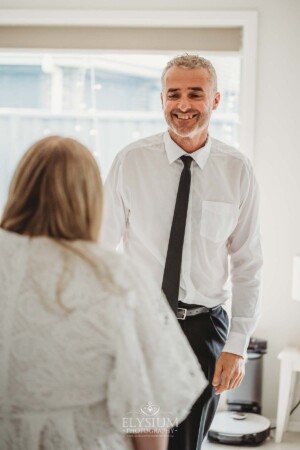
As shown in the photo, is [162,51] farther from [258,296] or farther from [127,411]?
[127,411]

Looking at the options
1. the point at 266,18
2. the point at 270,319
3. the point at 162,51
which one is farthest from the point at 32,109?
the point at 270,319

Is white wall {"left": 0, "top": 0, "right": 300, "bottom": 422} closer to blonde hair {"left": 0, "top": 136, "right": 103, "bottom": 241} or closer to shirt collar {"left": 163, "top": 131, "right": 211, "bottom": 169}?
shirt collar {"left": 163, "top": 131, "right": 211, "bottom": 169}

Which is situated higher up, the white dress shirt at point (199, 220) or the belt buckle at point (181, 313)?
the white dress shirt at point (199, 220)

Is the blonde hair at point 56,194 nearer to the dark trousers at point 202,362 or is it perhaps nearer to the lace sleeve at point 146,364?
the lace sleeve at point 146,364

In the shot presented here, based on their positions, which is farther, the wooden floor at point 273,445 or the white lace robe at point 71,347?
the wooden floor at point 273,445

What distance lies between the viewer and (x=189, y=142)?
225 centimetres

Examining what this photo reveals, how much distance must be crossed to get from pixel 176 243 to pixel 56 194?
92 centimetres

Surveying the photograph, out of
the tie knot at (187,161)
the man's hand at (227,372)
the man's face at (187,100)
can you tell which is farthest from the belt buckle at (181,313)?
the man's face at (187,100)

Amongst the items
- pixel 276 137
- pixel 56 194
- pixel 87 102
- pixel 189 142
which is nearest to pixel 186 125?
pixel 189 142

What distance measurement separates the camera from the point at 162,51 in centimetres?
408

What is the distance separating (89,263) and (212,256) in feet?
3.29

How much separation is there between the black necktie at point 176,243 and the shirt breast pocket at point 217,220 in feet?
0.23

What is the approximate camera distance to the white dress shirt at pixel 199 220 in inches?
85.0

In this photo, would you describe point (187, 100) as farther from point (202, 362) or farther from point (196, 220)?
point (202, 362)
